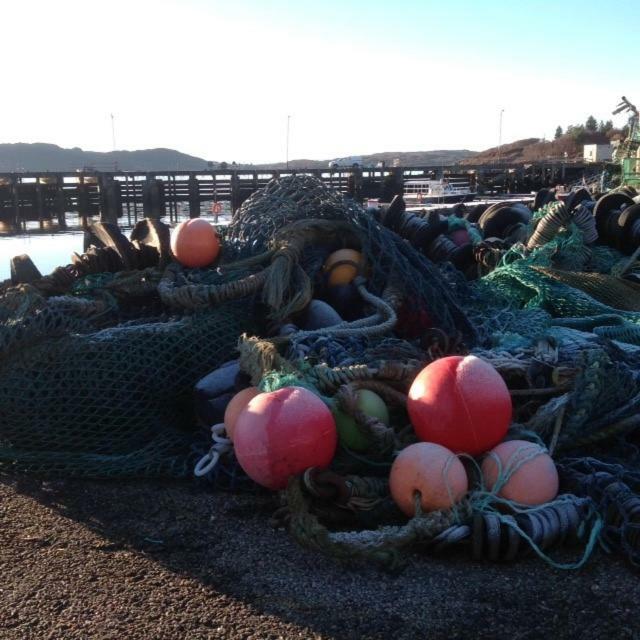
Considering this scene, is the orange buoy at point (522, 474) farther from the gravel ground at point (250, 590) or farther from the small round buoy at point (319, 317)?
the small round buoy at point (319, 317)

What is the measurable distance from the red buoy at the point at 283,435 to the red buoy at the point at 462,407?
40cm

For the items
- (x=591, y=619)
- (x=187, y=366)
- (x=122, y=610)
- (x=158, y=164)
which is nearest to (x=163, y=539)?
(x=122, y=610)

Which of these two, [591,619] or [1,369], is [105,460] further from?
[591,619]

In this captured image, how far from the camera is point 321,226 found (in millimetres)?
5047

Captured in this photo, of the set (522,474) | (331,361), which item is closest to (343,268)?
(331,361)

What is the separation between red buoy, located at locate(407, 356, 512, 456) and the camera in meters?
2.95

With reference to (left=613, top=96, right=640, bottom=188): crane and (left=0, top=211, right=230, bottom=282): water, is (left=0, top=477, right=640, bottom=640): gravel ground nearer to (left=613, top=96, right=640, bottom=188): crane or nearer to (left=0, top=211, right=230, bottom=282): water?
(left=0, top=211, right=230, bottom=282): water

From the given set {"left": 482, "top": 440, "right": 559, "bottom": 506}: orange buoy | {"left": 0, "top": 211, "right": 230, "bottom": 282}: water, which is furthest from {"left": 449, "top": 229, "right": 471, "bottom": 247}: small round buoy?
{"left": 0, "top": 211, "right": 230, "bottom": 282}: water

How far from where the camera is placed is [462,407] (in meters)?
2.94

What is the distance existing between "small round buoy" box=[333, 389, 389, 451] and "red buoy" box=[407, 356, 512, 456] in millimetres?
222

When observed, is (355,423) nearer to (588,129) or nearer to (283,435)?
(283,435)

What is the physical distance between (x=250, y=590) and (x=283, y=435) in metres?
0.59

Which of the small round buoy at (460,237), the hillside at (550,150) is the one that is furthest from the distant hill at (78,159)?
the small round buoy at (460,237)

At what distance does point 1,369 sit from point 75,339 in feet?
1.25
